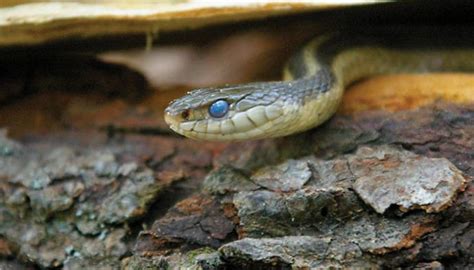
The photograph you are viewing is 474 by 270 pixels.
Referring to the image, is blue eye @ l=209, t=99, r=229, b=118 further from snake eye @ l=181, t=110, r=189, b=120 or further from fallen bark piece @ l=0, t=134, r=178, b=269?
fallen bark piece @ l=0, t=134, r=178, b=269

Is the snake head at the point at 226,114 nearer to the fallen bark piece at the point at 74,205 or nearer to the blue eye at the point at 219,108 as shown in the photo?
the blue eye at the point at 219,108

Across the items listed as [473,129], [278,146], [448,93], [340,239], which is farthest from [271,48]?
[340,239]

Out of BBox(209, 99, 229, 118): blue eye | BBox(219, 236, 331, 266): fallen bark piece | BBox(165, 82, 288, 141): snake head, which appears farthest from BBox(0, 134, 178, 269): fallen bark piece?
BBox(219, 236, 331, 266): fallen bark piece

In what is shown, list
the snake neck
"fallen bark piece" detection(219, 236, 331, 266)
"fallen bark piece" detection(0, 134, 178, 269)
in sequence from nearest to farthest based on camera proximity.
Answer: "fallen bark piece" detection(219, 236, 331, 266)
"fallen bark piece" detection(0, 134, 178, 269)
the snake neck

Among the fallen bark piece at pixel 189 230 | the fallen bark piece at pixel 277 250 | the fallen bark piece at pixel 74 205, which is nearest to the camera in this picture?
the fallen bark piece at pixel 277 250

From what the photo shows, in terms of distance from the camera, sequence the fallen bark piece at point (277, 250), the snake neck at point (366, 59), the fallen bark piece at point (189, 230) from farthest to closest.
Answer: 1. the snake neck at point (366, 59)
2. the fallen bark piece at point (189, 230)
3. the fallen bark piece at point (277, 250)

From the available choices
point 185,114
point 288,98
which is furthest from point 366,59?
point 185,114

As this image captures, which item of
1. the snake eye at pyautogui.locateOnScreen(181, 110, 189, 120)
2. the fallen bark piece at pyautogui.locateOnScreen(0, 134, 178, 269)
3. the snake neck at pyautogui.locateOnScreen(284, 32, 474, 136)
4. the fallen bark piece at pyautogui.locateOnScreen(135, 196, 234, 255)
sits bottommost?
the fallen bark piece at pyautogui.locateOnScreen(0, 134, 178, 269)

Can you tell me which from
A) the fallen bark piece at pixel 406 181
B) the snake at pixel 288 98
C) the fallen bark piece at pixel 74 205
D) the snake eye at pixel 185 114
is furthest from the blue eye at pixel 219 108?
the fallen bark piece at pixel 406 181
